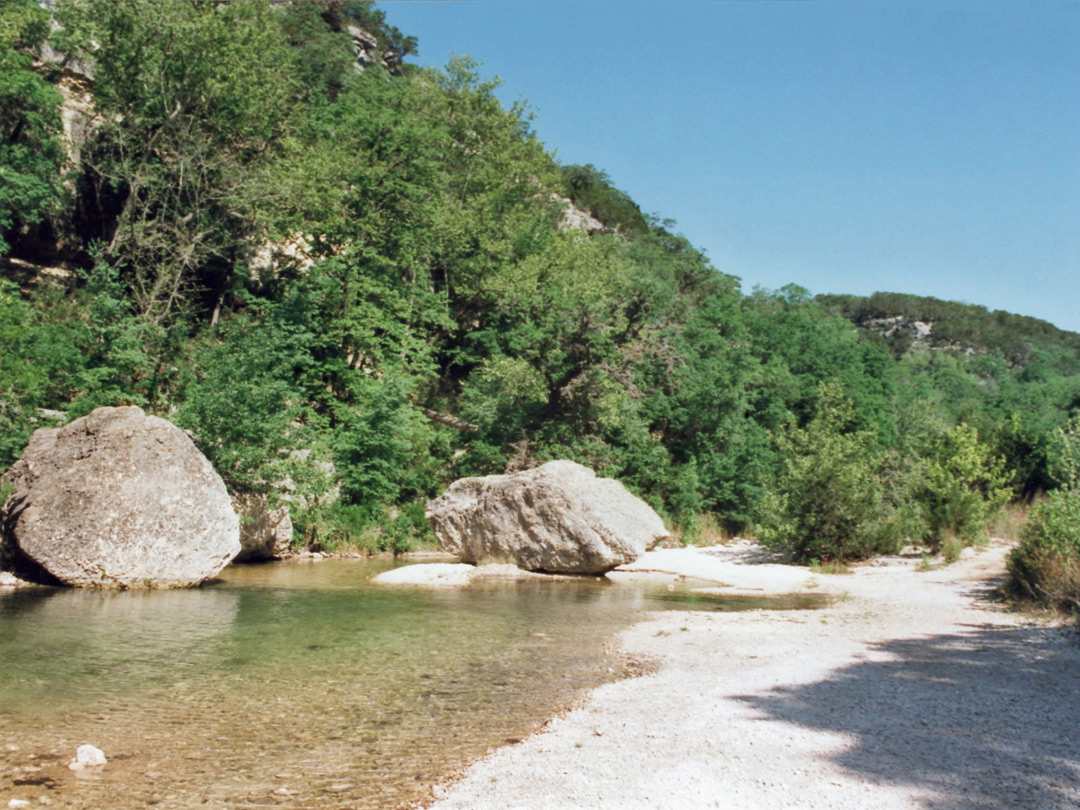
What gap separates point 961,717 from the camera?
22.8 feet

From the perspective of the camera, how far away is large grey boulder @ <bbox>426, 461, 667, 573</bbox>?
19.5 meters

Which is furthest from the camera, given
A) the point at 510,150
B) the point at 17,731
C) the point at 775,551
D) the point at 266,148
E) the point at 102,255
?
the point at 510,150

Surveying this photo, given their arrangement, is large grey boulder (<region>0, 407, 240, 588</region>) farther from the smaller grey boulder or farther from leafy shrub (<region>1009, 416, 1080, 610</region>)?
leafy shrub (<region>1009, 416, 1080, 610</region>)

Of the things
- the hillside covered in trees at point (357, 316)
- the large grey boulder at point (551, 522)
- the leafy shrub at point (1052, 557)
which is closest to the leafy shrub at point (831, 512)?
the hillside covered in trees at point (357, 316)

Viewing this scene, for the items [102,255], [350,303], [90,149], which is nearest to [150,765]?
[350,303]

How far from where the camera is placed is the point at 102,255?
92.7ft

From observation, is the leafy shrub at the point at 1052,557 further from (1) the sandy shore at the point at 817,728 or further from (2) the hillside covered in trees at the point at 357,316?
(2) the hillside covered in trees at the point at 357,316

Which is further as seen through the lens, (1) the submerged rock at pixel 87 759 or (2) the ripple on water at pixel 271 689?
(1) the submerged rock at pixel 87 759

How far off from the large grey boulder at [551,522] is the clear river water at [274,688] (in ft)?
14.0

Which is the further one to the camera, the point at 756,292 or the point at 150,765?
the point at 756,292

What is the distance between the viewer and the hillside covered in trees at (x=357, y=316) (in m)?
22.5

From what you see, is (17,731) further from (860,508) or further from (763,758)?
(860,508)

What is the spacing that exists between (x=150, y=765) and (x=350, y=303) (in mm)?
24980

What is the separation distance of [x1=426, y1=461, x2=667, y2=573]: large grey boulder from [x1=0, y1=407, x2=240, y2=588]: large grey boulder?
20.7 feet
